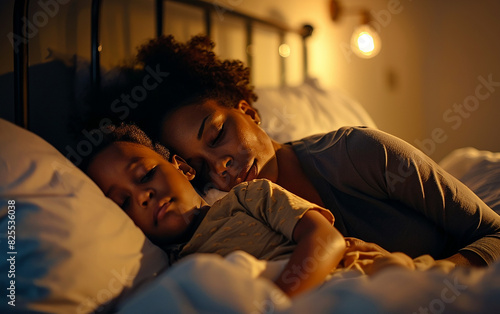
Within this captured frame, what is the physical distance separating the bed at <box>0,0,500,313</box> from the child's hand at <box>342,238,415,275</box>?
0.05m

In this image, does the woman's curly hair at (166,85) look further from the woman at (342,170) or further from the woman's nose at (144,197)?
the woman's nose at (144,197)

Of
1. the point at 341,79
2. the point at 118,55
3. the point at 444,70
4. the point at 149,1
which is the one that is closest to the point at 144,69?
the point at 118,55

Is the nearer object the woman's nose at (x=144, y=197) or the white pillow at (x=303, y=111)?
the woman's nose at (x=144, y=197)

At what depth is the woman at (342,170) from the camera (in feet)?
3.47

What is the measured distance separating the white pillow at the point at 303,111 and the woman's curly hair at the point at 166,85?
199 millimetres

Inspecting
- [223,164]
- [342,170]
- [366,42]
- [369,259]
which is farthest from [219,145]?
[366,42]

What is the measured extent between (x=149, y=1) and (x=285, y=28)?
0.82 meters

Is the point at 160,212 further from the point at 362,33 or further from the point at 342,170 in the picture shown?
the point at 362,33

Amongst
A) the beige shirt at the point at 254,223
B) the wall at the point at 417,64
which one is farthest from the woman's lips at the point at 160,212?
the wall at the point at 417,64

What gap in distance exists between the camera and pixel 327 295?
535 mm

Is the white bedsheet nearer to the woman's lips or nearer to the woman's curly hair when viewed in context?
the woman's lips

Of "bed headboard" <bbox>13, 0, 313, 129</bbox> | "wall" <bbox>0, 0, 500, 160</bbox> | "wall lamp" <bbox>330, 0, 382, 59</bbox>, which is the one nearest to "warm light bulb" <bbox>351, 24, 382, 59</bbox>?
"wall lamp" <bbox>330, 0, 382, 59</bbox>

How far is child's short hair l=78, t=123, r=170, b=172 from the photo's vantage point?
3.94ft

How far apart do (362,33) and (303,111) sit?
1.05 metres
